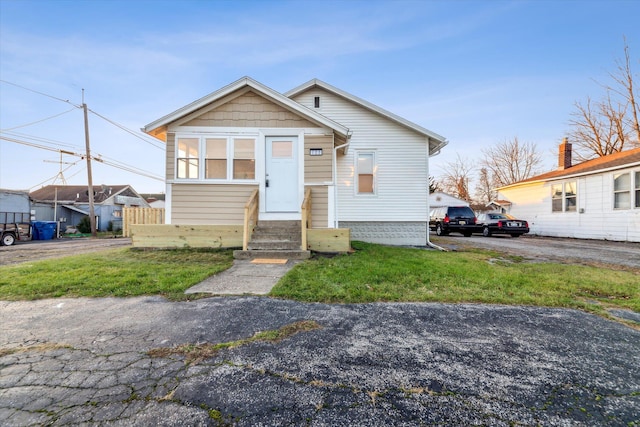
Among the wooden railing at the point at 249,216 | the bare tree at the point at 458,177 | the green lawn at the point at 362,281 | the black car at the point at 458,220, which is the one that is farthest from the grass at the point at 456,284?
the bare tree at the point at 458,177

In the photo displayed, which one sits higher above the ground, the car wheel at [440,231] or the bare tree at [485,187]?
the bare tree at [485,187]

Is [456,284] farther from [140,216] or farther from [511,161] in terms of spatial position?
[511,161]

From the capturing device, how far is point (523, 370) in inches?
82.2

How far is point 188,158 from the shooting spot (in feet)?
25.9

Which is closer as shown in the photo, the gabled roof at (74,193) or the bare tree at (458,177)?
the gabled roof at (74,193)

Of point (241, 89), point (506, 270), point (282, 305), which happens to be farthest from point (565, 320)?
point (241, 89)

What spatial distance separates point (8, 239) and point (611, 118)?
3896 centimetres

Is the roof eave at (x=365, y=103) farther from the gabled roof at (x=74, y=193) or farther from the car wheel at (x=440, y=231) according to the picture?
the gabled roof at (x=74, y=193)

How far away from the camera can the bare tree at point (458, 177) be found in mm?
36175

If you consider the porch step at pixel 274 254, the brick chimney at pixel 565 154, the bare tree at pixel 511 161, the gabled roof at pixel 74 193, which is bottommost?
the porch step at pixel 274 254

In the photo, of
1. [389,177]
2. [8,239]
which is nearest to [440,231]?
[389,177]

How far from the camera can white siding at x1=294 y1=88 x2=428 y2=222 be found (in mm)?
10625

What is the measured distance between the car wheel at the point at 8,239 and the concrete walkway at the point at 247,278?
1511cm

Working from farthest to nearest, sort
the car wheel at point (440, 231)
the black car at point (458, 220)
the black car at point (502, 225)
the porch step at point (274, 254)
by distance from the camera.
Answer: the car wheel at point (440, 231), the black car at point (458, 220), the black car at point (502, 225), the porch step at point (274, 254)
